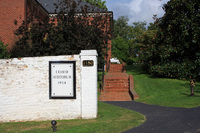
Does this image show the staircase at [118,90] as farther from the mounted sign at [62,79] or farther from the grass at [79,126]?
the mounted sign at [62,79]

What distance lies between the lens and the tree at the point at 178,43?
58.9 ft

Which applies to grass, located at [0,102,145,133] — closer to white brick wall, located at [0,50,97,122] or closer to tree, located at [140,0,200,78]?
white brick wall, located at [0,50,97,122]

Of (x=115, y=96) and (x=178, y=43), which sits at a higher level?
(x=178, y=43)

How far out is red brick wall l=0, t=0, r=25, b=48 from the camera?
1944 cm

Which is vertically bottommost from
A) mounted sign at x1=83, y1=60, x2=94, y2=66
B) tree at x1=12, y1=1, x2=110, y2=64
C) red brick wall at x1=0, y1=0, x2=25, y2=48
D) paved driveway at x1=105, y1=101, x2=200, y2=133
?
paved driveway at x1=105, y1=101, x2=200, y2=133

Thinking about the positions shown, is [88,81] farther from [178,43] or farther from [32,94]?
[178,43]

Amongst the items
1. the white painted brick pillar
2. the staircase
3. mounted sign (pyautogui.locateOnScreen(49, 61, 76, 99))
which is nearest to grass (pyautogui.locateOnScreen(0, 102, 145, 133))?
the white painted brick pillar

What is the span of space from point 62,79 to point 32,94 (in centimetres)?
124

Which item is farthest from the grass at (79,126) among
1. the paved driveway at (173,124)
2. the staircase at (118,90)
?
the staircase at (118,90)

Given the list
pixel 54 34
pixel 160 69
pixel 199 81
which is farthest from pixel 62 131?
pixel 199 81

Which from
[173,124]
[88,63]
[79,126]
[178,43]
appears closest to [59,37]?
[88,63]

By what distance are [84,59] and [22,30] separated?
5782mm

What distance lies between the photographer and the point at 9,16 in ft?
64.8

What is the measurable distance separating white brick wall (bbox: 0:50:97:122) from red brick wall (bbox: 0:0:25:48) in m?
12.4
